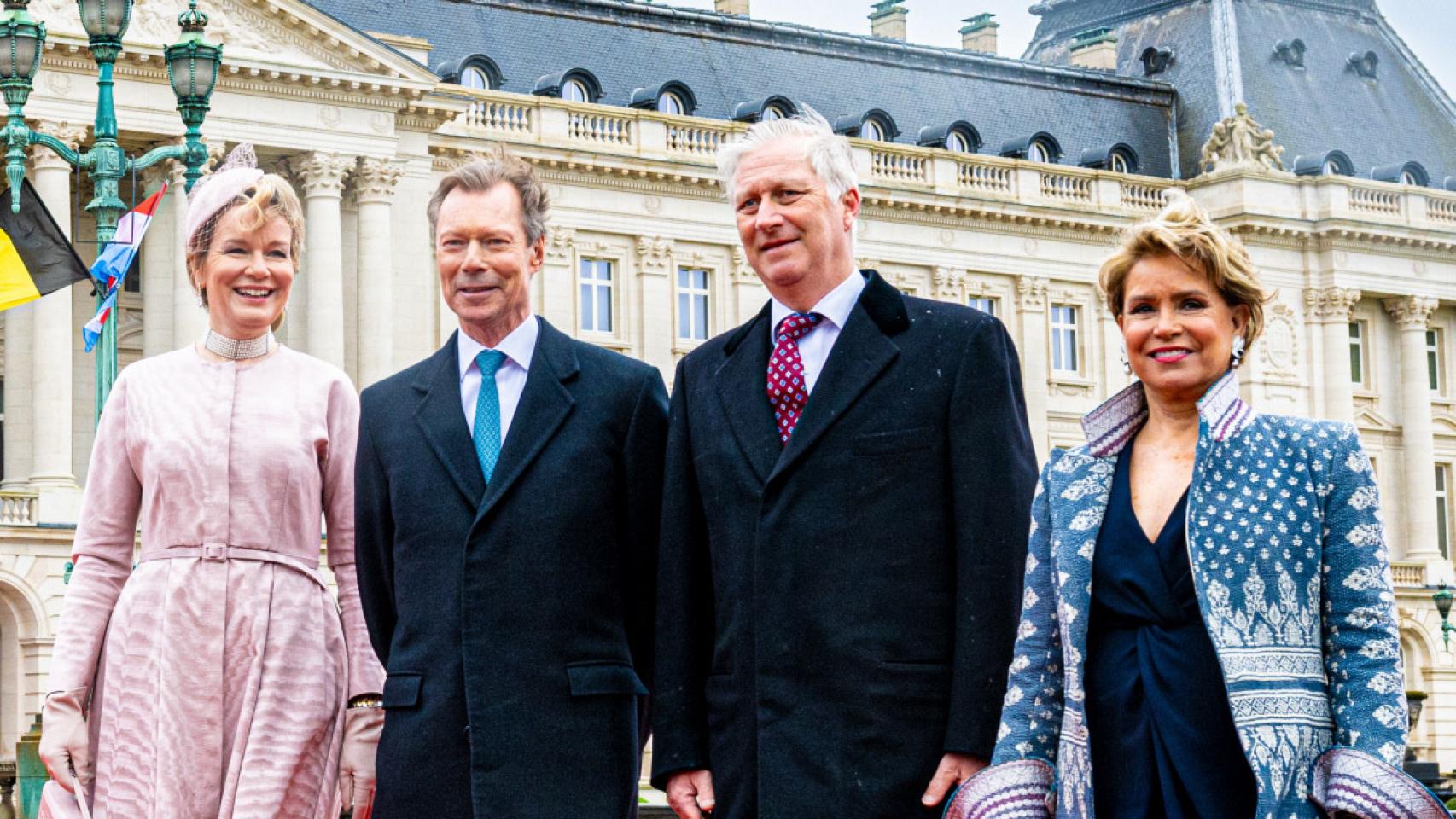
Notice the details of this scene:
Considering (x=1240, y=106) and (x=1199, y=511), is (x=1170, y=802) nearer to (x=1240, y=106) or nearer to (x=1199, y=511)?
(x=1199, y=511)

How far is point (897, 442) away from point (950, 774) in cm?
91

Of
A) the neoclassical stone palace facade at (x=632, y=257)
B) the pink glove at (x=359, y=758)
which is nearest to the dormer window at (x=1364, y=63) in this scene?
the neoclassical stone palace facade at (x=632, y=257)

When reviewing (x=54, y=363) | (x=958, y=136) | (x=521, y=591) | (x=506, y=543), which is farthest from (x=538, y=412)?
(x=958, y=136)

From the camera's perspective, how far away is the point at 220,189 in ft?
26.4

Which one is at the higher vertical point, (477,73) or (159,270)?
(477,73)

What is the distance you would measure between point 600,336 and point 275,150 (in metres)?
7.98

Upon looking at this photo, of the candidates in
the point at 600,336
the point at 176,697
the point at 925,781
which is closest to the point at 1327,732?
the point at 925,781

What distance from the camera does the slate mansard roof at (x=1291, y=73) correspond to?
62594 millimetres

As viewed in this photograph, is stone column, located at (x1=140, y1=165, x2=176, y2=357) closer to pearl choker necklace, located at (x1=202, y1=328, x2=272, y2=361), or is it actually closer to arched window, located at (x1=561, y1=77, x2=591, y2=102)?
arched window, located at (x1=561, y1=77, x2=591, y2=102)

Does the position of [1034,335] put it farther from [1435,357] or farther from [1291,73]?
[1435,357]

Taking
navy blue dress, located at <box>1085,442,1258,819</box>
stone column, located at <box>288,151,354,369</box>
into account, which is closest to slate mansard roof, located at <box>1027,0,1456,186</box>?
stone column, located at <box>288,151,354,369</box>

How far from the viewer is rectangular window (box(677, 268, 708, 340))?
53656mm

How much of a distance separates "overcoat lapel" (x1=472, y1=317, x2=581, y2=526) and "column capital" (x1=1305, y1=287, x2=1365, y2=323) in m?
54.9

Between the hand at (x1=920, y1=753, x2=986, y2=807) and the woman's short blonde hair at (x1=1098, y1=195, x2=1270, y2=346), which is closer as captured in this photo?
the woman's short blonde hair at (x1=1098, y1=195, x2=1270, y2=346)
